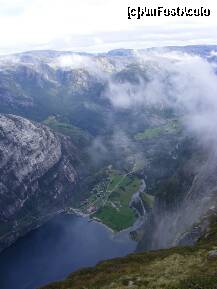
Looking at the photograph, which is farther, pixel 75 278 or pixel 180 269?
pixel 75 278

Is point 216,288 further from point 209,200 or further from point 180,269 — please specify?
point 209,200

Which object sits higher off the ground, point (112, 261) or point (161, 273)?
point (161, 273)

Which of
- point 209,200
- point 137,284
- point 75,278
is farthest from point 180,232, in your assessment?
point 137,284

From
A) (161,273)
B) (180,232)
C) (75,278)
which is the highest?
(161,273)

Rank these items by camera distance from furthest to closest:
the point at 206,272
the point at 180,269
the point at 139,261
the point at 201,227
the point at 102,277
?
the point at 201,227
the point at 139,261
the point at 102,277
the point at 180,269
the point at 206,272

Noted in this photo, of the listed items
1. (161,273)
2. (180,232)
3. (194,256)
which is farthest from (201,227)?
(161,273)

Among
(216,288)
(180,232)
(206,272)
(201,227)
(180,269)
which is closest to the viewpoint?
(216,288)

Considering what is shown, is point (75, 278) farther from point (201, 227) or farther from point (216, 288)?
point (201, 227)
